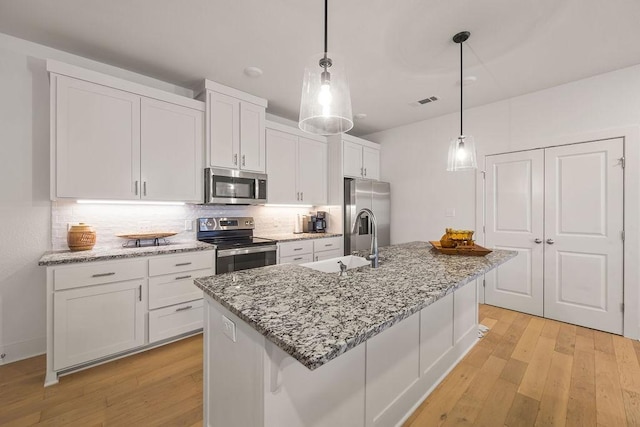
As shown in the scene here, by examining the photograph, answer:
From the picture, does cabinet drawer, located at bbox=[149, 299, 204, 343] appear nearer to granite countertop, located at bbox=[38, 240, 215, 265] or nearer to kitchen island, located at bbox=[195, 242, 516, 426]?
granite countertop, located at bbox=[38, 240, 215, 265]

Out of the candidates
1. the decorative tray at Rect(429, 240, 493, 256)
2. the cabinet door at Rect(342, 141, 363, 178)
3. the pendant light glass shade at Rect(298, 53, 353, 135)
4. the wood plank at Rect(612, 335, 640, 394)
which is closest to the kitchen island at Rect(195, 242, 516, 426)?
the decorative tray at Rect(429, 240, 493, 256)

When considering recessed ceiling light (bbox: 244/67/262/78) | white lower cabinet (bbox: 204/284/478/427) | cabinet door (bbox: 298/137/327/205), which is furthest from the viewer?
cabinet door (bbox: 298/137/327/205)

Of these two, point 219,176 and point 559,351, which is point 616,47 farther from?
point 219,176

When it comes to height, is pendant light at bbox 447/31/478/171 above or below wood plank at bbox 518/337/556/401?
above

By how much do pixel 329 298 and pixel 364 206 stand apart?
314cm

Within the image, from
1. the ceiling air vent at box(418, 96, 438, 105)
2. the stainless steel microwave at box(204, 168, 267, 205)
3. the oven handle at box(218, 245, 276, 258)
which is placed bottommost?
the oven handle at box(218, 245, 276, 258)

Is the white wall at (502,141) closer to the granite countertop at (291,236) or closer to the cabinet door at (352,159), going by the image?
the cabinet door at (352,159)

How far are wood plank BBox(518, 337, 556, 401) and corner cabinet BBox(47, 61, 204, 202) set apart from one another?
129 inches

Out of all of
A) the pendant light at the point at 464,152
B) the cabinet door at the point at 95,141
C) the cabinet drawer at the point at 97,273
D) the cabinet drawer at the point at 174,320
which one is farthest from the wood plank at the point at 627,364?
the cabinet door at the point at 95,141

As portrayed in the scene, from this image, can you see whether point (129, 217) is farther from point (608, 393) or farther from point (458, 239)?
point (608, 393)

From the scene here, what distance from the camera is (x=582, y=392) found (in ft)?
6.14

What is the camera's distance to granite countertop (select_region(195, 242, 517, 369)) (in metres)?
0.77

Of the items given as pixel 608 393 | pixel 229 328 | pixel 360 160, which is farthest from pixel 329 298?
pixel 360 160

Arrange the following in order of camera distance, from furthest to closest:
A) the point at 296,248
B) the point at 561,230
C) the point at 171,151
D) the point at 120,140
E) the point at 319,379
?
1. the point at 296,248
2. the point at 561,230
3. the point at 171,151
4. the point at 120,140
5. the point at 319,379
